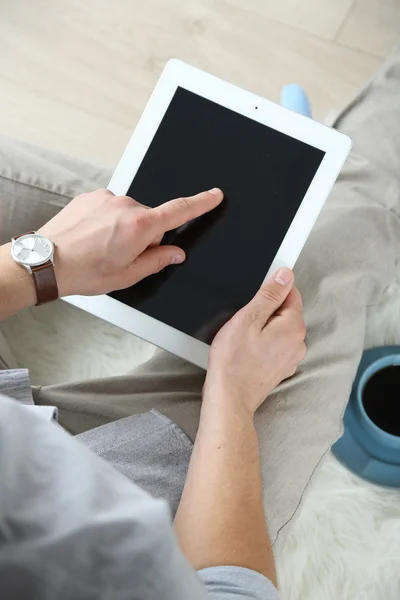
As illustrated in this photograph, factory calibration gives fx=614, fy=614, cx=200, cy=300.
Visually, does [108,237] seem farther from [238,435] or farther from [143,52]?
[143,52]

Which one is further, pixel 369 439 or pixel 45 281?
pixel 369 439

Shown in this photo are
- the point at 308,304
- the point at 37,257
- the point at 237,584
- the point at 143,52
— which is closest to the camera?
the point at 237,584

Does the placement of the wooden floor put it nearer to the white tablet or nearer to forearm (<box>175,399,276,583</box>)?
the white tablet

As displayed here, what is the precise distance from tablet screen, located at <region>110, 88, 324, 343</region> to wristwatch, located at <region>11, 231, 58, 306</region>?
111 millimetres

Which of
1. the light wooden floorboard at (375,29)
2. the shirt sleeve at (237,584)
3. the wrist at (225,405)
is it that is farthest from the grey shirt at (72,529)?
the light wooden floorboard at (375,29)

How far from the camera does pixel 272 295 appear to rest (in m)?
0.63

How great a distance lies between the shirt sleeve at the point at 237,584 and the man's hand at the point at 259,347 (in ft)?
0.52

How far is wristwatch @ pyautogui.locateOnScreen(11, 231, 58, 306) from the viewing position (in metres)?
0.57

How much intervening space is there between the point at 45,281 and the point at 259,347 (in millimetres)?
218

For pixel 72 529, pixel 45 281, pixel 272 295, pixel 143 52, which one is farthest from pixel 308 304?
pixel 143 52

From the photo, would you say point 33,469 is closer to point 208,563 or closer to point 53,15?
point 208,563

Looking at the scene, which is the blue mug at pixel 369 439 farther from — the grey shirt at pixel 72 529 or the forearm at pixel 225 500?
the grey shirt at pixel 72 529

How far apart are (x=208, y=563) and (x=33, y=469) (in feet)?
0.75

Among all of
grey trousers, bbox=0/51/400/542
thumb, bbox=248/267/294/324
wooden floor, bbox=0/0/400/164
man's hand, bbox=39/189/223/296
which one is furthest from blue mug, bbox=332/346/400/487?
wooden floor, bbox=0/0/400/164
